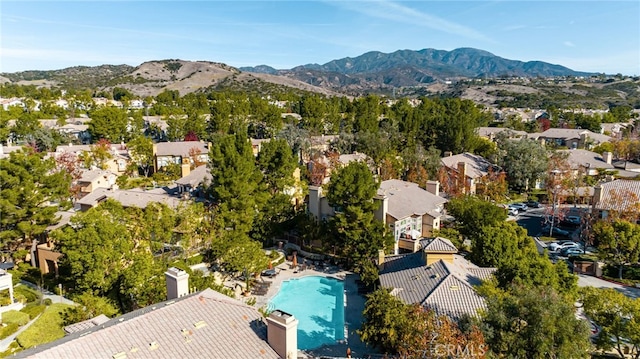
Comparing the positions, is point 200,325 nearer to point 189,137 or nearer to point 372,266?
point 372,266

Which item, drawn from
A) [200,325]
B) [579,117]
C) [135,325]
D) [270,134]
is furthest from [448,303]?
[579,117]

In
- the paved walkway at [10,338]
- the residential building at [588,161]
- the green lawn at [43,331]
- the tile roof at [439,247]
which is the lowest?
the paved walkway at [10,338]

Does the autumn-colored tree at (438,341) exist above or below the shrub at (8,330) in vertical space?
above

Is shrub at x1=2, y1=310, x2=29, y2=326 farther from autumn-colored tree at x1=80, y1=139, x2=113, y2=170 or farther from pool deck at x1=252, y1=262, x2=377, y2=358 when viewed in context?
autumn-colored tree at x1=80, y1=139, x2=113, y2=170

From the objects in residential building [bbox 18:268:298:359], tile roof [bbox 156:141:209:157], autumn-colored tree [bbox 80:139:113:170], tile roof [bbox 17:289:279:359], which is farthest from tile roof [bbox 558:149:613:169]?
autumn-colored tree [bbox 80:139:113:170]

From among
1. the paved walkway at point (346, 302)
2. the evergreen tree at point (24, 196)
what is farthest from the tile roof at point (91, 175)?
the paved walkway at point (346, 302)

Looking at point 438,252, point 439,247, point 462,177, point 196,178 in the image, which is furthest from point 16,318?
point 462,177

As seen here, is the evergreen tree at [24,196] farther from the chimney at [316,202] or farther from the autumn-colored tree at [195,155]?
the autumn-colored tree at [195,155]
